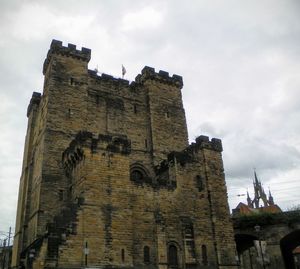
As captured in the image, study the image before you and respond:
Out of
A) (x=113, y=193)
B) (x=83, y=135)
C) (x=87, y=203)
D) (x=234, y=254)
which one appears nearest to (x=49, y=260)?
(x=87, y=203)

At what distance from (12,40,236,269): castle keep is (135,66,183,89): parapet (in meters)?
0.08

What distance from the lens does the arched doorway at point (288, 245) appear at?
27.0 metres

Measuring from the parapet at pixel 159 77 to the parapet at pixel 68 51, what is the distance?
4868mm

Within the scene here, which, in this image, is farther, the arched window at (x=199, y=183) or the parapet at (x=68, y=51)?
the parapet at (x=68, y=51)

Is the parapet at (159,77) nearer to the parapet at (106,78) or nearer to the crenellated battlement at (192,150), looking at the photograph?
the parapet at (106,78)

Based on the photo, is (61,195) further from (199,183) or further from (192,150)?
(192,150)

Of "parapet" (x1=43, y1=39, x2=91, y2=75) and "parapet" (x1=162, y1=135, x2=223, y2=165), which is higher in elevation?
"parapet" (x1=43, y1=39, x2=91, y2=75)

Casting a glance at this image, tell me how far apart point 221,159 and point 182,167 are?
3592 mm

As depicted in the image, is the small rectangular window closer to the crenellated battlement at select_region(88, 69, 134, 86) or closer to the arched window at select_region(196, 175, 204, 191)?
the arched window at select_region(196, 175, 204, 191)

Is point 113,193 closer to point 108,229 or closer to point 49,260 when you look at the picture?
point 108,229

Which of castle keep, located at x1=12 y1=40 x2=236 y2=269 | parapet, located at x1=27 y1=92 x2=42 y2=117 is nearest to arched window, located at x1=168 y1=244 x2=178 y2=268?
castle keep, located at x1=12 y1=40 x2=236 y2=269

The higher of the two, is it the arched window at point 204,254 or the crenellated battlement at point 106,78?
the crenellated battlement at point 106,78

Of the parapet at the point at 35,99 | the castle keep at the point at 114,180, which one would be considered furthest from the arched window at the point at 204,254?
the parapet at the point at 35,99

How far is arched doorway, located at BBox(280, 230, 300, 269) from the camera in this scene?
27044mm
